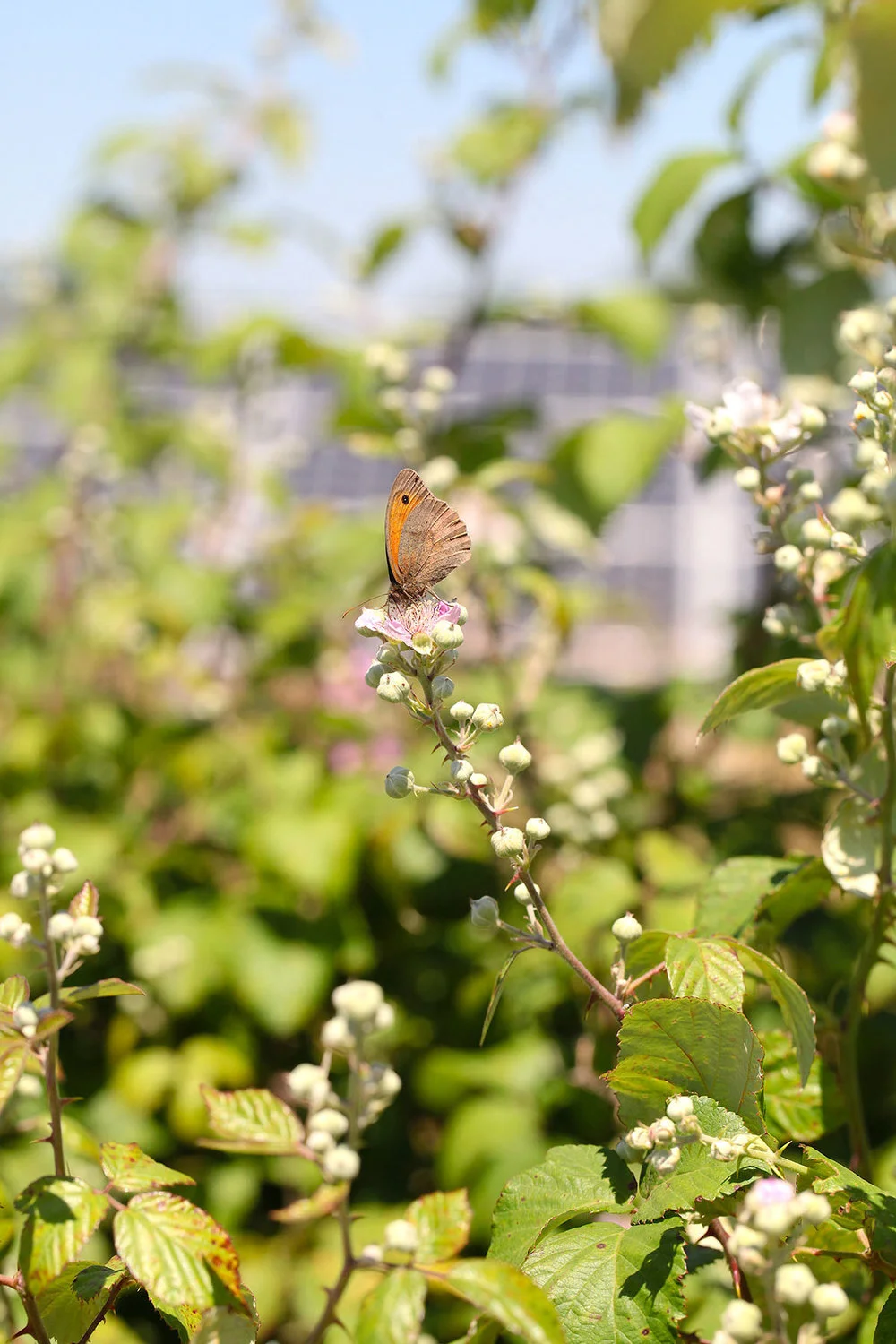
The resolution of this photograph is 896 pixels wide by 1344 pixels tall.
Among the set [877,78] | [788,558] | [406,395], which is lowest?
[788,558]

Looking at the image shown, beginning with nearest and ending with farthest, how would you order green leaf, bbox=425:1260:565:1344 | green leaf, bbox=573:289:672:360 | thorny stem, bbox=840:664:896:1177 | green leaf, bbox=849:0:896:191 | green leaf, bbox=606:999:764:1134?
green leaf, bbox=849:0:896:191
green leaf, bbox=425:1260:565:1344
green leaf, bbox=606:999:764:1134
thorny stem, bbox=840:664:896:1177
green leaf, bbox=573:289:672:360

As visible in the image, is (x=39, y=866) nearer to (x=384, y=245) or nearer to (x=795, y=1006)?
(x=795, y=1006)

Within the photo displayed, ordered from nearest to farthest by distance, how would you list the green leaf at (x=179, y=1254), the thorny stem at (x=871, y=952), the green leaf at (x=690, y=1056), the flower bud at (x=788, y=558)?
the green leaf at (x=179, y=1254) → the green leaf at (x=690, y=1056) → the thorny stem at (x=871, y=952) → the flower bud at (x=788, y=558)

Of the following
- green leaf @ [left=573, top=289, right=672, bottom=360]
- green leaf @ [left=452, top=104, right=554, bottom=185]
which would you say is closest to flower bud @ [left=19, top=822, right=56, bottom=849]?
green leaf @ [left=573, top=289, right=672, bottom=360]

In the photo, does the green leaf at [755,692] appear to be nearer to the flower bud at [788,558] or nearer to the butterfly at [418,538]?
the flower bud at [788,558]

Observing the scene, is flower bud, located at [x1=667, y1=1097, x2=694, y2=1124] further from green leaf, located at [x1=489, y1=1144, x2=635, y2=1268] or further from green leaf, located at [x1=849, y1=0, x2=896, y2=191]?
green leaf, located at [x1=849, y1=0, x2=896, y2=191]

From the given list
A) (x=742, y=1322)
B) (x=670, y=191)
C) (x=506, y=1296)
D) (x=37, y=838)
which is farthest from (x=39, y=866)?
(x=670, y=191)

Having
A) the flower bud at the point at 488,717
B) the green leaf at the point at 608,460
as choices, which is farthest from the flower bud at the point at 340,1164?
the green leaf at the point at 608,460
